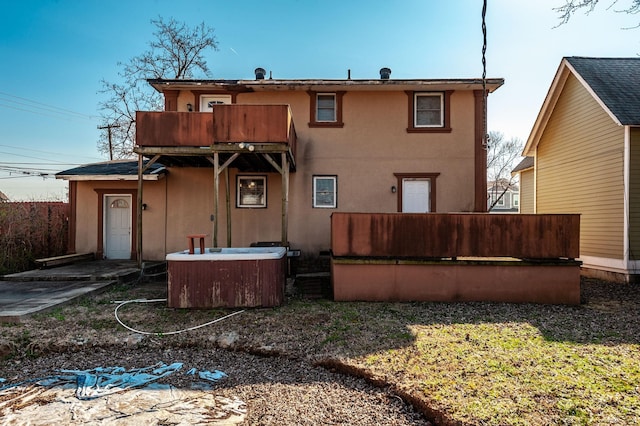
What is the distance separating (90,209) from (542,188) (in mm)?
15253

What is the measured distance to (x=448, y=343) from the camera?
4508 millimetres

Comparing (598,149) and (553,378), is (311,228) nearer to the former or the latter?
(553,378)

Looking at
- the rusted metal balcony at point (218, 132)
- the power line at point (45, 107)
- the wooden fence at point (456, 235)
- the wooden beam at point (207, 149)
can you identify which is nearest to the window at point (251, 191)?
the rusted metal balcony at point (218, 132)

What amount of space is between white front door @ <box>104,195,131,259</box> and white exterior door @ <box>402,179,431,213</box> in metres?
8.55

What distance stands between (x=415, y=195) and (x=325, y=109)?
381 cm

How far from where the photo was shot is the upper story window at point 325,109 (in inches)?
405

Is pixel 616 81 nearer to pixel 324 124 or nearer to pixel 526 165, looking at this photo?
pixel 526 165

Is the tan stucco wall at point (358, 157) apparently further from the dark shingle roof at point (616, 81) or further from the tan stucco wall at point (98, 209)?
the dark shingle roof at point (616, 81)

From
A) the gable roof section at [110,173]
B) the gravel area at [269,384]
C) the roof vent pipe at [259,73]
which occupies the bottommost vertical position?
the gravel area at [269,384]

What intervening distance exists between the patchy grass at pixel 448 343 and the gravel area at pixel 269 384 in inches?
6.1

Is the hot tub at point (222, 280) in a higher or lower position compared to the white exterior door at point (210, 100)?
lower

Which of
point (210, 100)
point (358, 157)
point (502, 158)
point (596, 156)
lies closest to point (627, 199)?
point (596, 156)

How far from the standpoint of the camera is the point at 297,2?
369 inches

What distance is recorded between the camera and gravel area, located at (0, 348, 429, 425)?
3.03m
